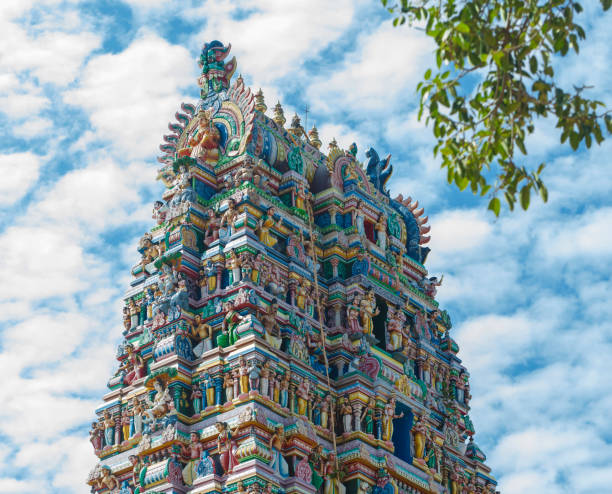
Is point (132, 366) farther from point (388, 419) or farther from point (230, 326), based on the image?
point (388, 419)

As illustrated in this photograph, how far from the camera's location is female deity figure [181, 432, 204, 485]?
32.3m

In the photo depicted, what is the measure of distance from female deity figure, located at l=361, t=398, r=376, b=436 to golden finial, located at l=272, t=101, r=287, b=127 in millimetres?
11224

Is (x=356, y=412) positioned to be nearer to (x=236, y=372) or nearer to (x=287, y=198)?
(x=236, y=372)

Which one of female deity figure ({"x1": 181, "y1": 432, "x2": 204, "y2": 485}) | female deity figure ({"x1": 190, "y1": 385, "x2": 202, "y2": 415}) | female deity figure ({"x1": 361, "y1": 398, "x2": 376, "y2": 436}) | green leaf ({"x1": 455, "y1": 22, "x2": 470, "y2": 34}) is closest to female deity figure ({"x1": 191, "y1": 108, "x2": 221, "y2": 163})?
female deity figure ({"x1": 190, "y1": 385, "x2": 202, "y2": 415})

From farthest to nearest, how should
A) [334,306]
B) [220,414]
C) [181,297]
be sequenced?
[334,306] → [181,297] → [220,414]

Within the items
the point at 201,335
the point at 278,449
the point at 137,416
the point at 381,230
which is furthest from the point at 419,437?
the point at 137,416

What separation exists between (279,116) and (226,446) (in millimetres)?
14621

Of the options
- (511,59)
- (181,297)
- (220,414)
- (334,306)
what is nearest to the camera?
(511,59)

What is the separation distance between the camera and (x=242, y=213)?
119 feet

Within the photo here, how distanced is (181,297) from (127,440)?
431 centimetres

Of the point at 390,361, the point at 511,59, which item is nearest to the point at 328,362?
the point at 390,361

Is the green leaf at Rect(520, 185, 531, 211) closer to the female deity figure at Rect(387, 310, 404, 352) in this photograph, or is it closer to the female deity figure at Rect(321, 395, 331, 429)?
the female deity figure at Rect(321, 395, 331, 429)

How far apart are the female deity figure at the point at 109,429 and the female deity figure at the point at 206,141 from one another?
28.5 feet

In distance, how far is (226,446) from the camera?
31.9 metres
